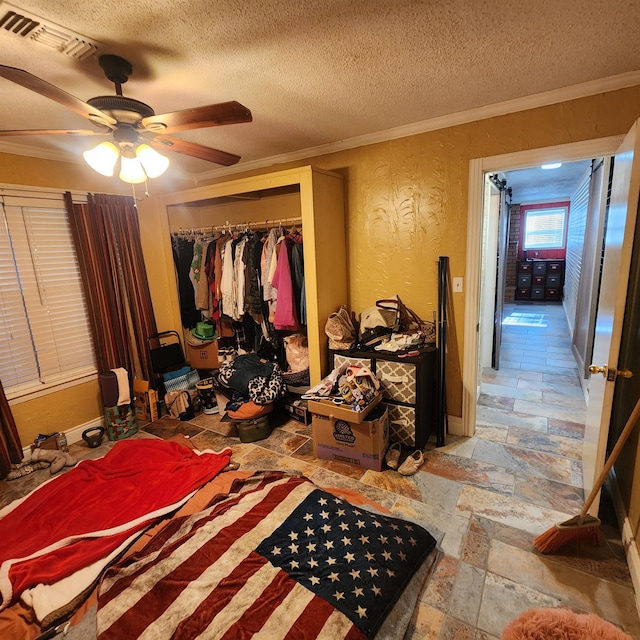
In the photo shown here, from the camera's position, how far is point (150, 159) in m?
1.72

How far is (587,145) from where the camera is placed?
215 cm

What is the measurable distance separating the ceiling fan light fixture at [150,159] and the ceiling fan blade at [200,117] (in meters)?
0.11

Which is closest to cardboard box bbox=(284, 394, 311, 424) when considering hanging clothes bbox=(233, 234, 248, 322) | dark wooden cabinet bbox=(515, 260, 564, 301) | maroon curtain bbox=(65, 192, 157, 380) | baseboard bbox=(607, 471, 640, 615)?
hanging clothes bbox=(233, 234, 248, 322)

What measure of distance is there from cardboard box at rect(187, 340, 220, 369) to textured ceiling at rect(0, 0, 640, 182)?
214 cm

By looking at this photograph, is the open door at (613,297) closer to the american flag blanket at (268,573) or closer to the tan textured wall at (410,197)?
the tan textured wall at (410,197)

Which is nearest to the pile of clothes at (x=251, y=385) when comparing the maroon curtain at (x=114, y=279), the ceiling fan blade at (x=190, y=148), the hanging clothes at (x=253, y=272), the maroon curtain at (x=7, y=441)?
the hanging clothes at (x=253, y=272)

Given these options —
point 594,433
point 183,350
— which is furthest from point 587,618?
point 183,350

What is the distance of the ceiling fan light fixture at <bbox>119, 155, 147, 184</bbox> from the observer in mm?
1770

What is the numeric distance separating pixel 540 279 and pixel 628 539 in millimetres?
8621

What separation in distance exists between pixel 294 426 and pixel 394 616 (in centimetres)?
185

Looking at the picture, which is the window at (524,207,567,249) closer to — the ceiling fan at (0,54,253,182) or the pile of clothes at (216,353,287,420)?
the pile of clothes at (216,353,287,420)

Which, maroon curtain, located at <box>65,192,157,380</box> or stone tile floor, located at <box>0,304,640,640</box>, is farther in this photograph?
maroon curtain, located at <box>65,192,157,380</box>

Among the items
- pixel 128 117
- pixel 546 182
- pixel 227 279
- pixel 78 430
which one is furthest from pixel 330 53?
pixel 546 182

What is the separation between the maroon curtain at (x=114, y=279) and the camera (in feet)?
10.0
